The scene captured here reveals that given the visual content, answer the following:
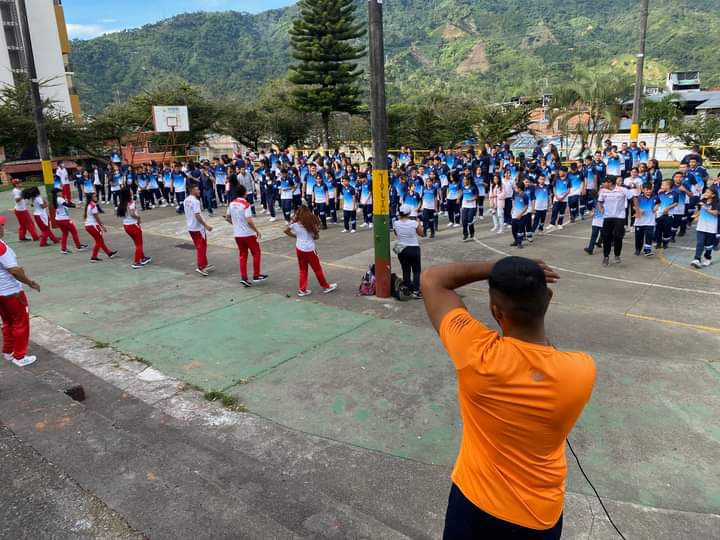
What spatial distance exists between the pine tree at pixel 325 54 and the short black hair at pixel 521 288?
35.0 m

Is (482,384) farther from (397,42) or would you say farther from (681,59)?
(397,42)

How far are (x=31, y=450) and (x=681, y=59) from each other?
104330 mm

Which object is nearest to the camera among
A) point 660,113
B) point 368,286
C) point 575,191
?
point 368,286

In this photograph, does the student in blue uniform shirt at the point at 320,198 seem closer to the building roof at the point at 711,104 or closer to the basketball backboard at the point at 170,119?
the basketball backboard at the point at 170,119

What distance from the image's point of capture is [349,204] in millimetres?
14867

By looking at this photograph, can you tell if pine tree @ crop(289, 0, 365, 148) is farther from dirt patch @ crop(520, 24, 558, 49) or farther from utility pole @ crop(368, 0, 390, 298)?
dirt patch @ crop(520, 24, 558, 49)

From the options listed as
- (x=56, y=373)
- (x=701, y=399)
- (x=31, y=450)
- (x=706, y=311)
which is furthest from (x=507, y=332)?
(x=706, y=311)

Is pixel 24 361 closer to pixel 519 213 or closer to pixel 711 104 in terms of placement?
pixel 519 213

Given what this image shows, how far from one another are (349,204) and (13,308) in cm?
956

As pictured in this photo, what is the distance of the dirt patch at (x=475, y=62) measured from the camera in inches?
4230

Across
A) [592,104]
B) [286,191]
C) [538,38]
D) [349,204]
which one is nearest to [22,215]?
[286,191]

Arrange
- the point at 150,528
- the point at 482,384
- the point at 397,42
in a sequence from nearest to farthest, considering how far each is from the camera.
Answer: the point at 482,384
the point at 150,528
the point at 397,42

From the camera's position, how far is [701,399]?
17.7 feet

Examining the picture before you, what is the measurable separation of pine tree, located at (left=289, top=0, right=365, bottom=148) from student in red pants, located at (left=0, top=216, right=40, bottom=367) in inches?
1214
